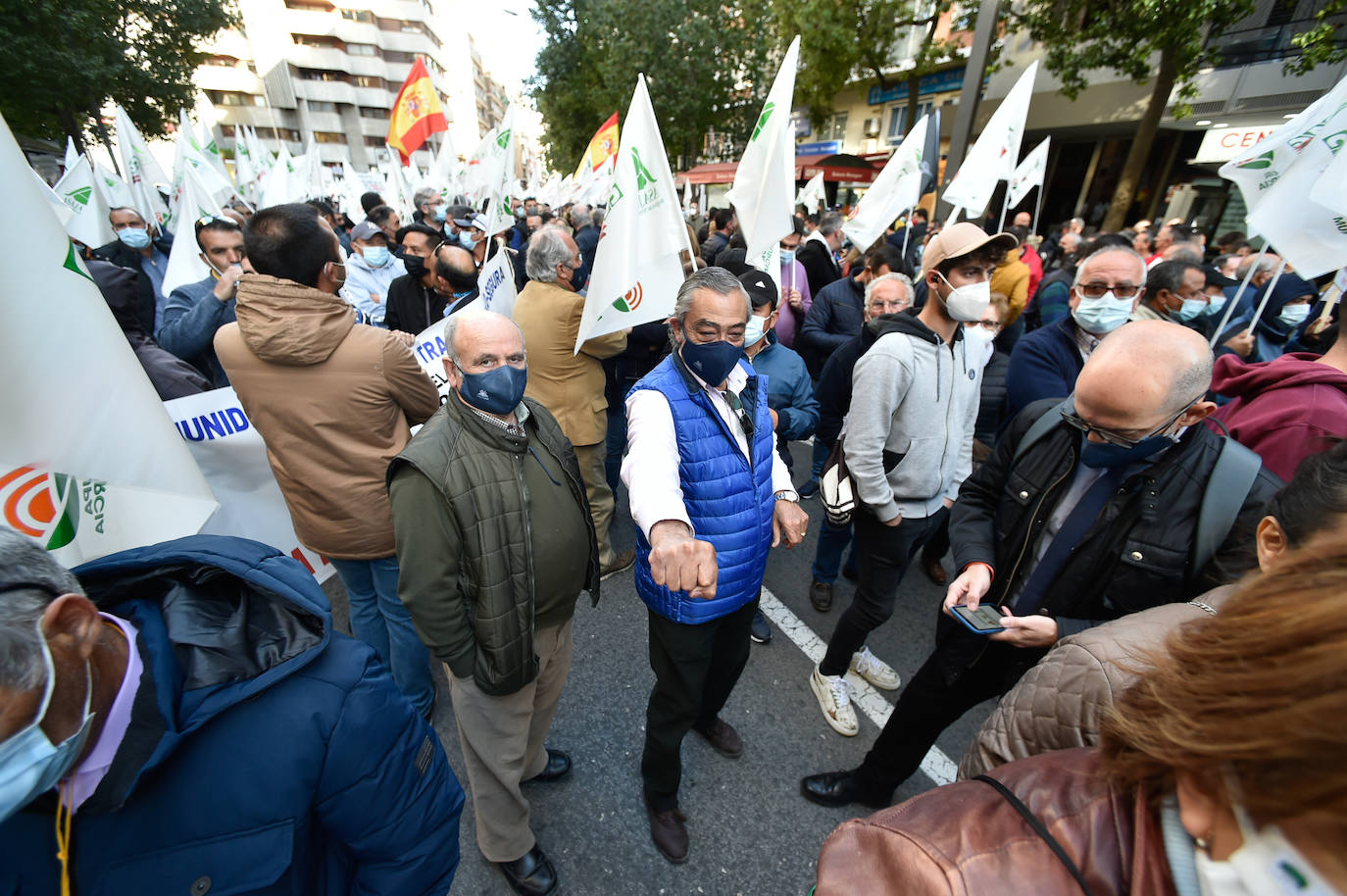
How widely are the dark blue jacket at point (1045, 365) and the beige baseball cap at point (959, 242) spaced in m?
0.77

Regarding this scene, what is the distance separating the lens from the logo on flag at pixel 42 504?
107 cm

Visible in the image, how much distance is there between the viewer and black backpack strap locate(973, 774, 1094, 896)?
26.0 inches

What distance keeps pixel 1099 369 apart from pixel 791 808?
2002 mm

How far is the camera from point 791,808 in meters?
2.31

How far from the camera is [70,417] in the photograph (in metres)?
1.18

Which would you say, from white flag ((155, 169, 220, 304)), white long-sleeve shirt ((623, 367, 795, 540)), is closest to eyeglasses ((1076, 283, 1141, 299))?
white long-sleeve shirt ((623, 367, 795, 540))

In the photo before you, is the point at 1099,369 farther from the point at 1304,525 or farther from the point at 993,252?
the point at 993,252

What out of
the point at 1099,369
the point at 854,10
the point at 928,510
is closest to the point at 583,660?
the point at 928,510

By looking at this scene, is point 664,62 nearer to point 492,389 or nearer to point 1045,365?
point 1045,365

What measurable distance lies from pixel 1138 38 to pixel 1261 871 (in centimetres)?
1736

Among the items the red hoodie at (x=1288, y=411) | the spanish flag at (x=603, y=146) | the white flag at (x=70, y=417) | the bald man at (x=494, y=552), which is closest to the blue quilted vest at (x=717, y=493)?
the bald man at (x=494, y=552)

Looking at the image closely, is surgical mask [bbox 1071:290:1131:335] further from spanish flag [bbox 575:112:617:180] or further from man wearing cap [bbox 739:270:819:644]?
spanish flag [bbox 575:112:617:180]

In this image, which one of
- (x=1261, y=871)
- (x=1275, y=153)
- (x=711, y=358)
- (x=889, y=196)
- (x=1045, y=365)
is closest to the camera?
(x=1261, y=871)

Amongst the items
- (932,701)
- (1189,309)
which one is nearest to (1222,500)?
(932,701)
